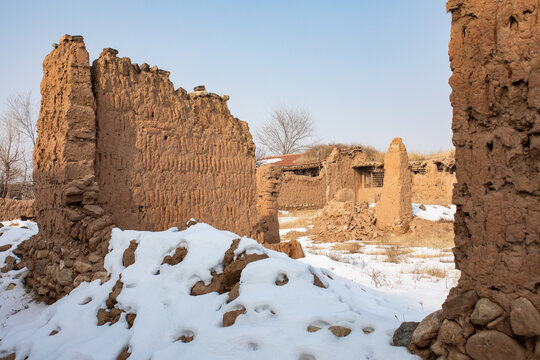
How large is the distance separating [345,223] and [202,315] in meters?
9.92

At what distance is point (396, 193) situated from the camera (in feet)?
38.1

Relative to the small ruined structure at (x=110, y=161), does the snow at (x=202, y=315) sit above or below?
below

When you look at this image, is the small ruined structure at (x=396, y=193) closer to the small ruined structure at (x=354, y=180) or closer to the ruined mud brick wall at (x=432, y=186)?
the small ruined structure at (x=354, y=180)

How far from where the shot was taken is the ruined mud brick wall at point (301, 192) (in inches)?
744

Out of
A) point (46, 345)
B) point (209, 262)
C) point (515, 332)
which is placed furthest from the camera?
point (209, 262)

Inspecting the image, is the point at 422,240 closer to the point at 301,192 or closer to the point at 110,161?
the point at 110,161

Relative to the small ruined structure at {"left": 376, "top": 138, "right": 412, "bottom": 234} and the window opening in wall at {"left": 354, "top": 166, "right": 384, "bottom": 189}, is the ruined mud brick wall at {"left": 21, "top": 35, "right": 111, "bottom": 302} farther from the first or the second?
the window opening in wall at {"left": 354, "top": 166, "right": 384, "bottom": 189}

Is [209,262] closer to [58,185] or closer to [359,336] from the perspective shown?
A: [359,336]

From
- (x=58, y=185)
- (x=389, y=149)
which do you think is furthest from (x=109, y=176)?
(x=389, y=149)

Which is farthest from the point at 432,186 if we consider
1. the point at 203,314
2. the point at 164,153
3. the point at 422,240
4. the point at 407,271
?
the point at 203,314

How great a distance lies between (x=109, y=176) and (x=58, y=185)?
0.58 metres

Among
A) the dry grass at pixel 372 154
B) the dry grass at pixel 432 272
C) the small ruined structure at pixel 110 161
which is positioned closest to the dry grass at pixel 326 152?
the dry grass at pixel 372 154

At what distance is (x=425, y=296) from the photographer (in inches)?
168

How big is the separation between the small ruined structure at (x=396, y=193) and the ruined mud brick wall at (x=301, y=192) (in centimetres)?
734
